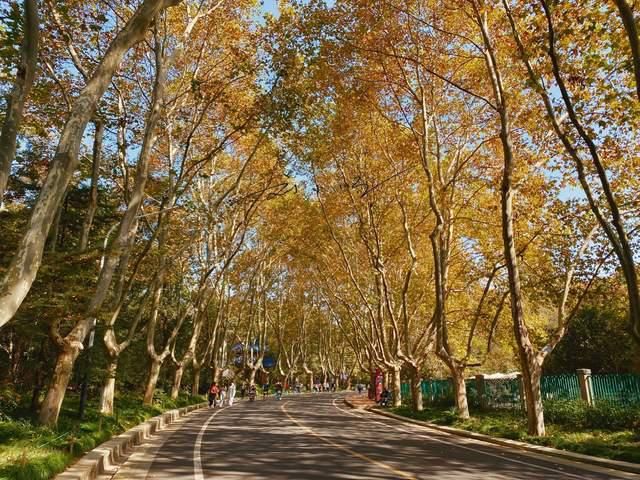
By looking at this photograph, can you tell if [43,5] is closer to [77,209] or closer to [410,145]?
[77,209]

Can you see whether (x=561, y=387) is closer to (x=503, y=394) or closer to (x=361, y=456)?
(x=503, y=394)

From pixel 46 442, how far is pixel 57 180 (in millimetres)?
5261

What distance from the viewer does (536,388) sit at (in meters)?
13.1

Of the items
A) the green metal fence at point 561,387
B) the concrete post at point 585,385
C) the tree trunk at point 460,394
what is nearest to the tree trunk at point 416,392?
the tree trunk at point 460,394

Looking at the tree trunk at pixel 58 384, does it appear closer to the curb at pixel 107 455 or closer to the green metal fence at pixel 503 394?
the curb at pixel 107 455

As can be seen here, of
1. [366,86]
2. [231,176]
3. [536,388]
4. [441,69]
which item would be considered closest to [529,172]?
[441,69]

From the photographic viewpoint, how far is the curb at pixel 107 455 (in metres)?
7.27

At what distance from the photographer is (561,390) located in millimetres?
17812

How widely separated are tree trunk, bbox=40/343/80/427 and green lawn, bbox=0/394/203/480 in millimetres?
287

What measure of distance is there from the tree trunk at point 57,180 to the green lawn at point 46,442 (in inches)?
91.3

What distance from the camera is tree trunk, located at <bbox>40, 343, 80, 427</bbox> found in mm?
10711

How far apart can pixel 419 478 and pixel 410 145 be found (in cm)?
1334

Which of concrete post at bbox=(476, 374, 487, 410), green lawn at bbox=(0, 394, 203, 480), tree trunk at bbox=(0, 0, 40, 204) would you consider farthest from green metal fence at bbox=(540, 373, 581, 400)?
tree trunk at bbox=(0, 0, 40, 204)

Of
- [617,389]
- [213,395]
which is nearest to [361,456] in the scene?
[617,389]
